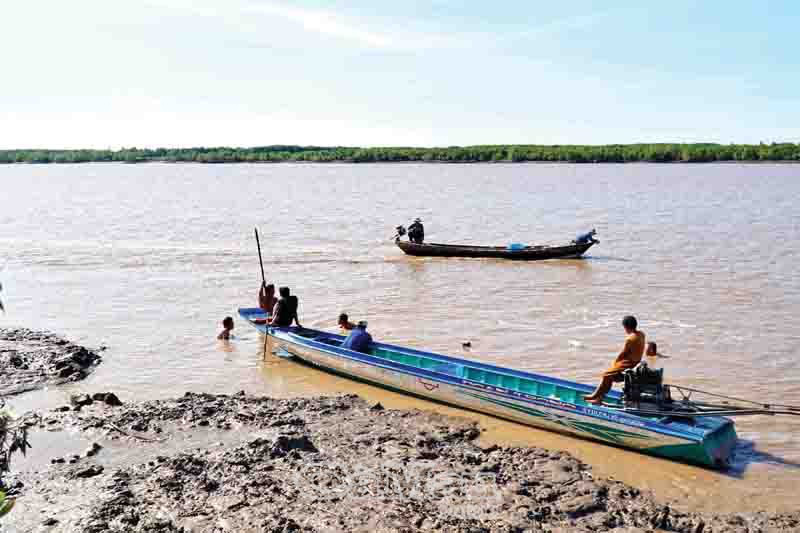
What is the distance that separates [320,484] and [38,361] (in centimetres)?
699

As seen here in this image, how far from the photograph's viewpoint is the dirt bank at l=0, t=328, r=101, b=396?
11.2 m

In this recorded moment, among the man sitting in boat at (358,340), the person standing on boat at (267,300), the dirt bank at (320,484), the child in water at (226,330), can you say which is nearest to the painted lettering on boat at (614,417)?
the dirt bank at (320,484)

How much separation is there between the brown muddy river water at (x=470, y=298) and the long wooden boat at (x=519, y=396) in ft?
0.63

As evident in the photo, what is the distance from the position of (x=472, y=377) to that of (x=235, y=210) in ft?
111

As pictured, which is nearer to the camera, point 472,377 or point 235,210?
point 472,377

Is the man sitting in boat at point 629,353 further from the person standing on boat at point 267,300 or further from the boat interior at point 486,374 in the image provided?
the person standing on boat at point 267,300

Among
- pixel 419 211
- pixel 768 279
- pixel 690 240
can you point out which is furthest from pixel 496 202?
pixel 768 279

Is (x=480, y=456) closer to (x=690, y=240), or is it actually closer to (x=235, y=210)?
(x=690, y=240)

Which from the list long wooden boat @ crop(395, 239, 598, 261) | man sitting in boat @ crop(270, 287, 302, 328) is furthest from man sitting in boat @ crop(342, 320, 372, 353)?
long wooden boat @ crop(395, 239, 598, 261)

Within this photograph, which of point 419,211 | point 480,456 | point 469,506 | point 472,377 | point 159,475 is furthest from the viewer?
point 419,211

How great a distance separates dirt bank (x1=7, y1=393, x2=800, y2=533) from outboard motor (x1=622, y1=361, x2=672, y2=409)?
111 centimetres

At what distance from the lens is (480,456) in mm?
8109

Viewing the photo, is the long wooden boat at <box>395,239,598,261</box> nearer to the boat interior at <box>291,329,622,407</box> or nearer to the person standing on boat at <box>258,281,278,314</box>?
the person standing on boat at <box>258,281,278,314</box>

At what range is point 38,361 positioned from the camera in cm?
1216
